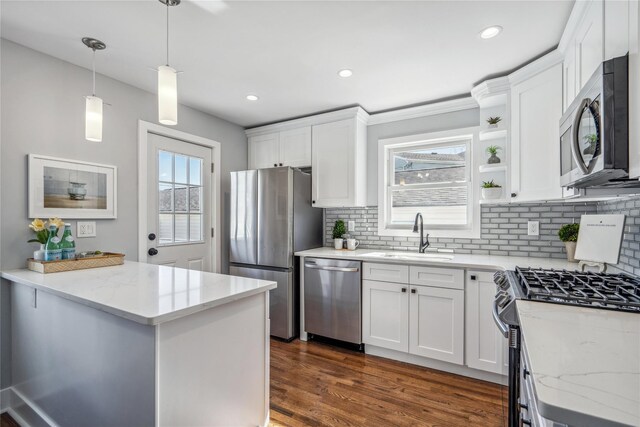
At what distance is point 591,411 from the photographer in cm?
52

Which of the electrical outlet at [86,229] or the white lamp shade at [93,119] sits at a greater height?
the white lamp shade at [93,119]

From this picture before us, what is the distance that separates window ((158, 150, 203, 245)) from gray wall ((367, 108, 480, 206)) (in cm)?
191

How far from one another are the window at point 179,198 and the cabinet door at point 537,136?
3009 millimetres

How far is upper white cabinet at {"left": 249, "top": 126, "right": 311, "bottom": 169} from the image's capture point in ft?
11.6

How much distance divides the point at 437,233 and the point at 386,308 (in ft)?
3.10

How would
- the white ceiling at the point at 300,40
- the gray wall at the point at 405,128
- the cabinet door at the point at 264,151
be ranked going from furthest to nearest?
the cabinet door at the point at 264,151 < the gray wall at the point at 405,128 < the white ceiling at the point at 300,40

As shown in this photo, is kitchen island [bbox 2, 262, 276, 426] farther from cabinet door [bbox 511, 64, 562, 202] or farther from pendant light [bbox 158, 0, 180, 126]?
cabinet door [bbox 511, 64, 562, 202]

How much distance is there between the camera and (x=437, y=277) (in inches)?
97.9

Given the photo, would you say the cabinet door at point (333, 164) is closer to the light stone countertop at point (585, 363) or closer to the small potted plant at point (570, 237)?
the small potted plant at point (570, 237)

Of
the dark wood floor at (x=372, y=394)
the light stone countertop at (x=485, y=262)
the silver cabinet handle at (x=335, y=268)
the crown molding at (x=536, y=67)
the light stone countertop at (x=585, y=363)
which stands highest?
the crown molding at (x=536, y=67)

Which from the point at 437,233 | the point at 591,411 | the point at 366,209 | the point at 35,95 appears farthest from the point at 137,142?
the point at 591,411

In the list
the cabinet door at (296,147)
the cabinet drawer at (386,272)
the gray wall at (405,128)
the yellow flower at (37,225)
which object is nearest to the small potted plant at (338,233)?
the gray wall at (405,128)

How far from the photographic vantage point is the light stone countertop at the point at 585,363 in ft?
1.74

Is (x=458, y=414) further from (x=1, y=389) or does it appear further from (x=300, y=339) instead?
(x=1, y=389)
